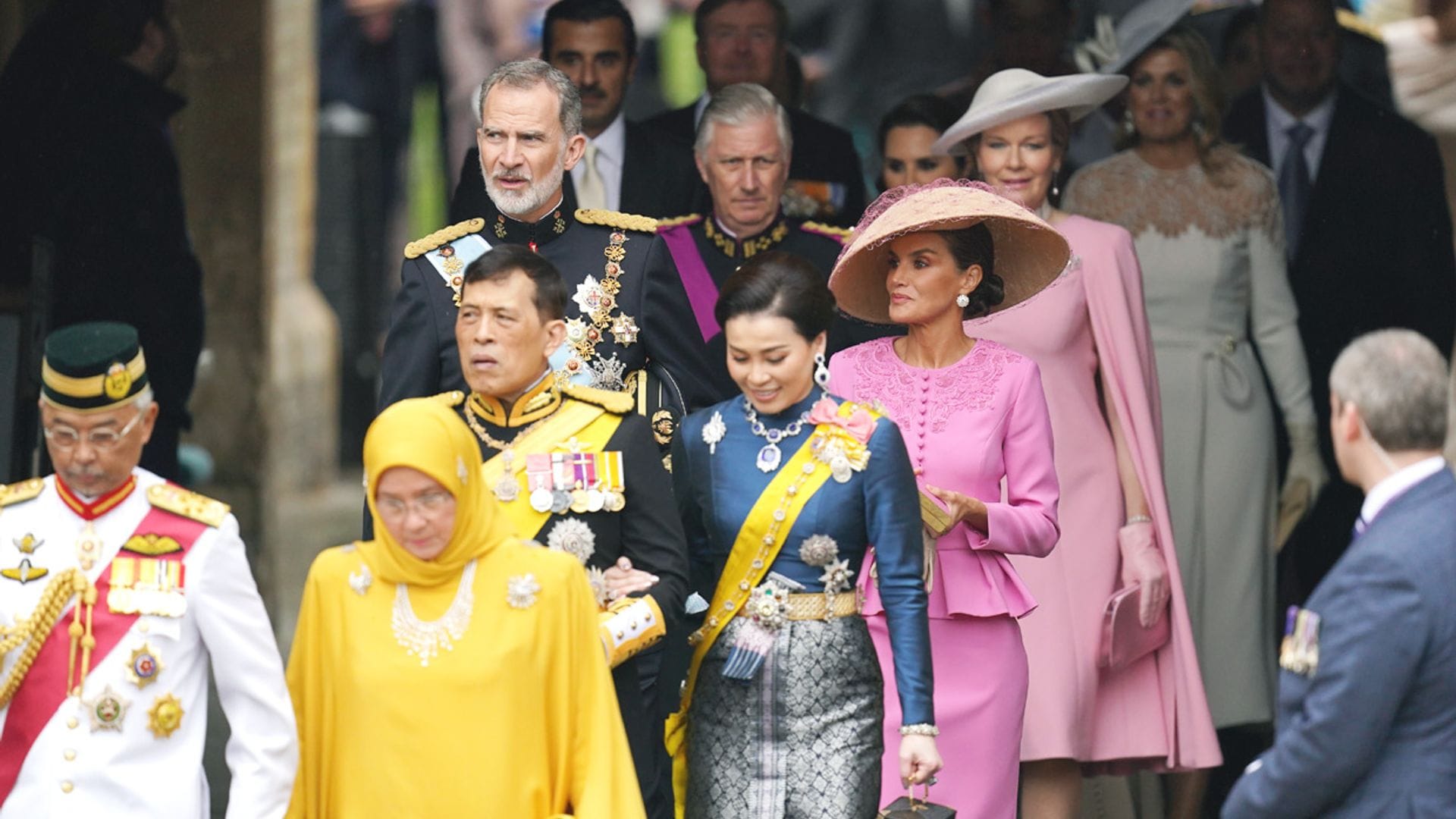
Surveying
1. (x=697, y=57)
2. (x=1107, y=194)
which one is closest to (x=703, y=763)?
(x=1107, y=194)

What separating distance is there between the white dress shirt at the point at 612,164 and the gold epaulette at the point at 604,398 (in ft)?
8.12

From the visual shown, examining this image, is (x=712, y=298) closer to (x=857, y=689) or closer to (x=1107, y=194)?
(x=1107, y=194)

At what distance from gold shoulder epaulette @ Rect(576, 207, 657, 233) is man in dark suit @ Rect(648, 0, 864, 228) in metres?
2.11

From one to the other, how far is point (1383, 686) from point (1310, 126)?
424 centimetres

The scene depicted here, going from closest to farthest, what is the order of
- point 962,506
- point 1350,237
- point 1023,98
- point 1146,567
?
1. point 962,506
2. point 1146,567
3. point 1023,98
4. point 1350,237

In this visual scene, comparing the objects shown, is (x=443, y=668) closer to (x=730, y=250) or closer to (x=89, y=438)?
(x=89, y=438)

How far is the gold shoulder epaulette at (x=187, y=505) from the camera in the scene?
4.62 m

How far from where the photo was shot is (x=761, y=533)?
202 inches

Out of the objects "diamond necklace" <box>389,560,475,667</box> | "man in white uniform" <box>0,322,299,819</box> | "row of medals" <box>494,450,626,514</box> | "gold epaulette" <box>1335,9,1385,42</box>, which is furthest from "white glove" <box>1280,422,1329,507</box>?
"man in white uniform" <box>0,322,299,819</box>

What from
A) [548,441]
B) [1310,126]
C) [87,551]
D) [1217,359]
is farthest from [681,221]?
[87,551]

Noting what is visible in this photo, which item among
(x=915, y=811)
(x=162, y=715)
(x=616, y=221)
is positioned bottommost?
(x=915, y=811)

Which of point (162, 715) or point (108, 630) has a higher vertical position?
point (108, 630)

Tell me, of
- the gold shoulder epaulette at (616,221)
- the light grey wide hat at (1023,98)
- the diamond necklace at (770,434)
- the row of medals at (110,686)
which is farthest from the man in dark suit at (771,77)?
the row of medals at (110,686)

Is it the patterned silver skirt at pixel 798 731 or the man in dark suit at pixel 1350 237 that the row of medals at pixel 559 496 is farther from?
the man in dark suit at pixel 1350 237
